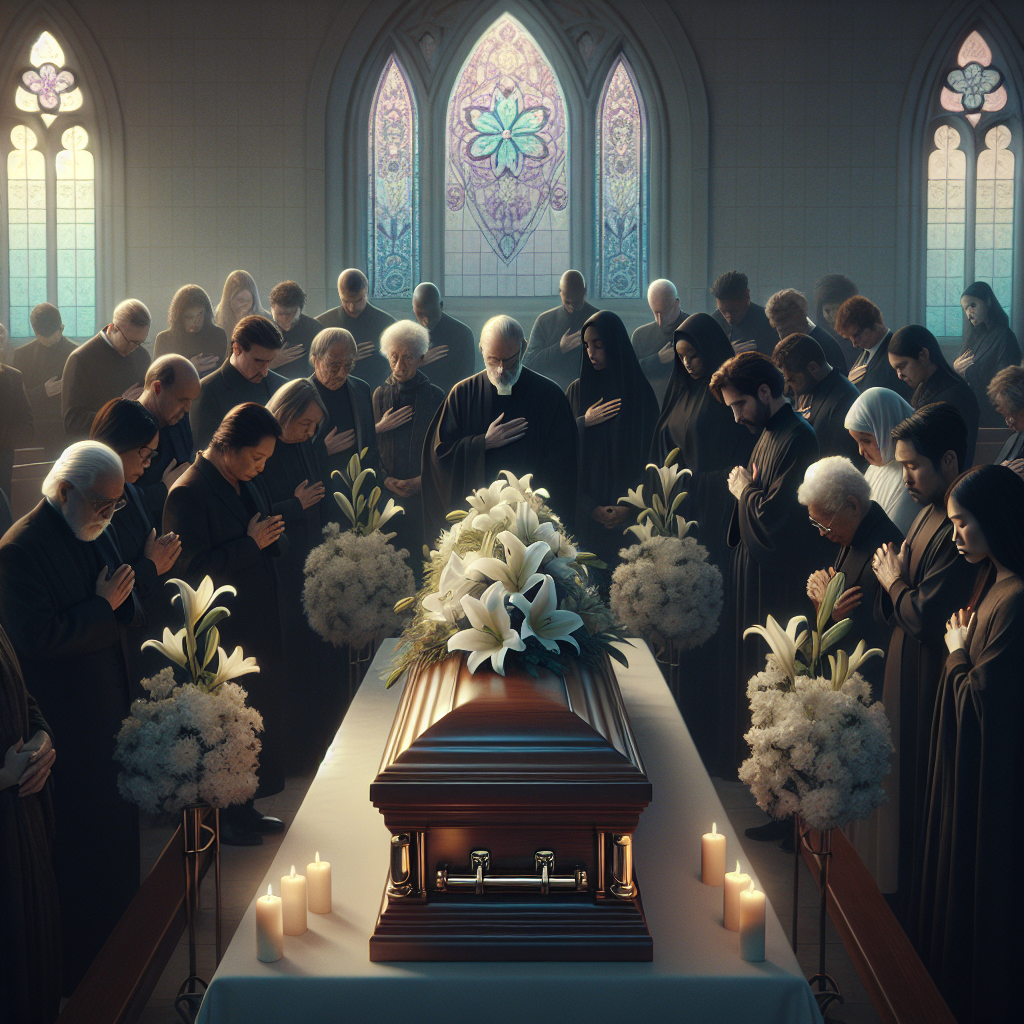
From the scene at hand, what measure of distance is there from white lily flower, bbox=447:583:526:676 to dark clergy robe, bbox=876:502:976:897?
160 cm

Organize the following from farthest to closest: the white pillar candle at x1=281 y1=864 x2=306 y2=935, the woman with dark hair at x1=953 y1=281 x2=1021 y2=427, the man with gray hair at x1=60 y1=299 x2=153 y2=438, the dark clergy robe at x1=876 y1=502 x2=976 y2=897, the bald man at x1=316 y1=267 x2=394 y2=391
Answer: the woman with dark hair at x1=953 y1=281 x2=1021 y2=427 < the bald man at x1=316 y1=267 x2=394 y2=391 < the man with gray hair at x1=60 y1=299 x2=153 y2=438 < the dark clergy robe at x1=876 y1=502 x2=976 y2=897 < the white pillar candle at x1=281 y1=864 x2=306 y2=935

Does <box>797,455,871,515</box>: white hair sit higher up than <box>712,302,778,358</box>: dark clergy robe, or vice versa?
<box>712,302,778,358</box>: dark clergy robe

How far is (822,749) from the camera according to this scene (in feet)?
10.7

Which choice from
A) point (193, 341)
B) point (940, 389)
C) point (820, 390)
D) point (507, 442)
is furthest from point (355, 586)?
point (193, 341)

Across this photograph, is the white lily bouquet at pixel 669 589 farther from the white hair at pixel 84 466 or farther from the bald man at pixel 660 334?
the bald man at pixel 660 334

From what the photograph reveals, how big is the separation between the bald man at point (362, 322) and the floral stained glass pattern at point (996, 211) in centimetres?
664

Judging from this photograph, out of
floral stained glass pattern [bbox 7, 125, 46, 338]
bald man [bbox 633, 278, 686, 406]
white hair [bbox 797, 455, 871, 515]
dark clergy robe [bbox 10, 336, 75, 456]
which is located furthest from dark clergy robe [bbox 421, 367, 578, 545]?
floral stained glass pattern [bbox 7, 125, 46, 338]

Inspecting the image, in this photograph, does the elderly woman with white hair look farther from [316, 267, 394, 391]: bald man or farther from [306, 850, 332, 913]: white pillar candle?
[306, 850, 332, 913]: white pillar candle

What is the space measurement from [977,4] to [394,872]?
475 inches

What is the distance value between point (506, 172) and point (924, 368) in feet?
23.2

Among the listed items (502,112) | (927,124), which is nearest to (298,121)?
(502,112)

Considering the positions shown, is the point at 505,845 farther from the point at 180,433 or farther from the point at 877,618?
the point at 180,433

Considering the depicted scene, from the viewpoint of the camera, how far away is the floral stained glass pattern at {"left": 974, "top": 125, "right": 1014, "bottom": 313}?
483 inches

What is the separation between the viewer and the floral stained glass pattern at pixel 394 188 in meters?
12.4
